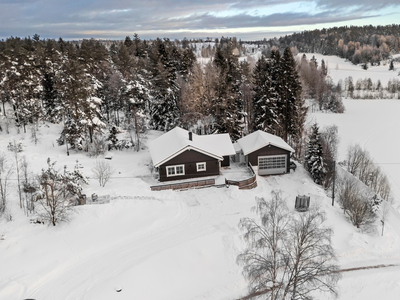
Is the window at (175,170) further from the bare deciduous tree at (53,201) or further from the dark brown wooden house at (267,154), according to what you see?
the bare deciduous tree at (53,201)

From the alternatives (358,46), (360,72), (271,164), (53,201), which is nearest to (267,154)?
(271,164)

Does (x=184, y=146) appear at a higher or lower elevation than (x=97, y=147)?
higher

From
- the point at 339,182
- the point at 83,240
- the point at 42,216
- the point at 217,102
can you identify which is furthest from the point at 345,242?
the point at 217,102

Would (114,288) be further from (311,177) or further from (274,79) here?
(274,79)

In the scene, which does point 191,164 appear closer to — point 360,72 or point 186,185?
point 186,185

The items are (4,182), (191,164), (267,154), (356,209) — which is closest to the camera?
(356,209)

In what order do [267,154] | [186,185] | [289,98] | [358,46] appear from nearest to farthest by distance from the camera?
[186,185]
[267,154]
[289,98]
[358,46]

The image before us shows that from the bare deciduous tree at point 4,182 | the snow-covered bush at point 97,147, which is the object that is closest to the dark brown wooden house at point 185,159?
→ the snow-covered bush at point 97,147
